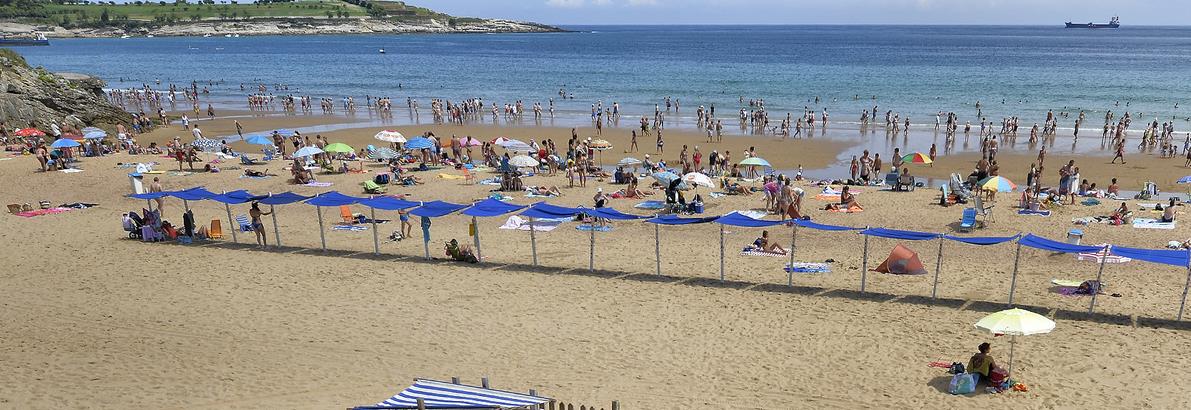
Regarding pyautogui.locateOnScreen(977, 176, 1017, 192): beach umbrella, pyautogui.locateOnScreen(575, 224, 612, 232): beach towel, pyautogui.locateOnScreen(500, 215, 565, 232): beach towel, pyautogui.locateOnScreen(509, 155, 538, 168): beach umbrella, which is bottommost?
pyautogui.locateOnScreen(575, 224, 612, 232): beach towel

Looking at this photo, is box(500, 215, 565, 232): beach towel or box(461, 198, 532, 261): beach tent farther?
box(500, 215, 565, 232): beach towel

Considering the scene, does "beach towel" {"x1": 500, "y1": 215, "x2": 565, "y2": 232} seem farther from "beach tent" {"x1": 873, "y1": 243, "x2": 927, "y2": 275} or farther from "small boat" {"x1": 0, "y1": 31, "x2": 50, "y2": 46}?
"small boat" {"x1": 0, "y1": 31, "x2": 50, "y2": 46}

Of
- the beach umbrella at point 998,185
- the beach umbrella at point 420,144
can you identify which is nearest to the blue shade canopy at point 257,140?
the beach umbrella at point 420,144

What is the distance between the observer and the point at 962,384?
958 centimetres

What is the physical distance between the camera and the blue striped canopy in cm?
760

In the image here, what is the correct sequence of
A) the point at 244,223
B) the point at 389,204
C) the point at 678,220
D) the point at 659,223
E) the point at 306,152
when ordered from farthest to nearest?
the point at 306,152, the point at 244,223, the point at 389,204, the point at 659,223, the point at 678,220

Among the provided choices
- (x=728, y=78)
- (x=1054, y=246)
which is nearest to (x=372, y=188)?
(x=1054, y=246)

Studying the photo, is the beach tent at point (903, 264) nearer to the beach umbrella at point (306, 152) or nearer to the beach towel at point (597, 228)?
the beach towel at point (597, 228)

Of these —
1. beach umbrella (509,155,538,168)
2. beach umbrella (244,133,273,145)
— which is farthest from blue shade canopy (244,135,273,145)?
beach umbrella (509,155,538,168)

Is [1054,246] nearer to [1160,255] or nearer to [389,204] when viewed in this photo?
[1160,255]

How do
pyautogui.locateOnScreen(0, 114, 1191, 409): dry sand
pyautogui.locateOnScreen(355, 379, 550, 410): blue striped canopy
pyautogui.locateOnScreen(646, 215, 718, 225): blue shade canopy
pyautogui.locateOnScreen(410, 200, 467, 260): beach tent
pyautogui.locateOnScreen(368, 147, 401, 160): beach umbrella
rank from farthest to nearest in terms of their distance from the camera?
pyautogui.locateOnScreen(368, 147, 401, 160): beach umbrella < pyautogui.locateOnScreen(410, 200, 467, 260): beach tent < pyautogui.locateOnScreen(646, 215, 718, 225): blue shade canopy < pyautogui.locateOnScreen(0, 114, 1191, 409): dry sand < pyautogui.locateOnScreen(355, 379, 550, 410): blue striped canopy

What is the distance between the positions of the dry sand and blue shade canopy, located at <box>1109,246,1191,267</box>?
96 cm

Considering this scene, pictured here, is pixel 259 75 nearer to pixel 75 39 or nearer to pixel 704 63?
pixel 704 63

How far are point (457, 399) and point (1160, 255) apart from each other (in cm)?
1054
